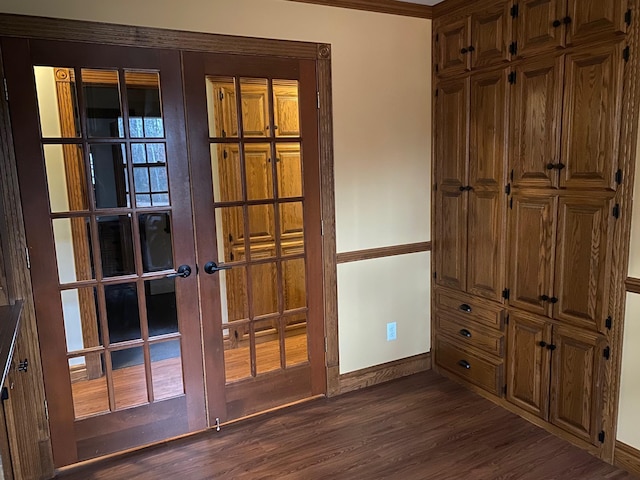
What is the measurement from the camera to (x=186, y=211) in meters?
2.55

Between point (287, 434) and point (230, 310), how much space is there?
76 cm

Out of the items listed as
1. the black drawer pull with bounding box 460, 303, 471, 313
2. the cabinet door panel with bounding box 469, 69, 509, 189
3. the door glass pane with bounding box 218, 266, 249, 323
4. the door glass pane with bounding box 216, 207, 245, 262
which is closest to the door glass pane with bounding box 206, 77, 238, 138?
the door glass pane with bounding box 216, 207, 245, 262

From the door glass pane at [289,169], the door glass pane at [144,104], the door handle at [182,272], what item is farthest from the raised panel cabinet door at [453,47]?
the door handle at [182,272]

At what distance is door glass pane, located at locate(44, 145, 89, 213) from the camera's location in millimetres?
2270

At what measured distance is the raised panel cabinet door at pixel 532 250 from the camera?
8.29 ft

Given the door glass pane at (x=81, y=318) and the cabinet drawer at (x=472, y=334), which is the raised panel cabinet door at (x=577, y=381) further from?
the door glass pane at (x=81, y=318)

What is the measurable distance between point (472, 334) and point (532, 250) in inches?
29.2

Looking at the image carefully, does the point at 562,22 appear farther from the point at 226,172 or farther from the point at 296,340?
the point at 296,340

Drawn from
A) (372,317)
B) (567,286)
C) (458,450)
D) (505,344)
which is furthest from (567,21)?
(458,450)

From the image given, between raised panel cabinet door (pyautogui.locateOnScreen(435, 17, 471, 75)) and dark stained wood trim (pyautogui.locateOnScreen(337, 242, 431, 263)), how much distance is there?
1.15 metres

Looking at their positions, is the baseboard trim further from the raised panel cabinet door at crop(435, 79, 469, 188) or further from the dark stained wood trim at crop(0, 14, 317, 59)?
the dark stained wood trim at crop(0, 14, 317, 59)

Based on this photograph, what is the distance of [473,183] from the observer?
2.97 m

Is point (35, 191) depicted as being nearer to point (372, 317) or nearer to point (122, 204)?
point (122, 204)

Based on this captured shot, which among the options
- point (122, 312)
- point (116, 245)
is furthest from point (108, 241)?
point (122, 312)
